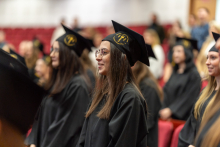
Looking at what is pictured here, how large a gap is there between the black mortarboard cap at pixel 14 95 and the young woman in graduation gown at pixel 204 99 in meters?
1.60

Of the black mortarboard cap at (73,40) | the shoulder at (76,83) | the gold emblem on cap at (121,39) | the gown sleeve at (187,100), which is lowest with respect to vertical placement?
the gown sleeve at (187,100)

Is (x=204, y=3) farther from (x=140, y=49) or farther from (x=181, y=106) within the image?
(x=140, y=49)

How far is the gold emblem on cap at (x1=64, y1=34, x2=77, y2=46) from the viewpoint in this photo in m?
3.33

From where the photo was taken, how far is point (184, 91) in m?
4.84

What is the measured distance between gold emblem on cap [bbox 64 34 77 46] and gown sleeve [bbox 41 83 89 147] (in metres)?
0.53

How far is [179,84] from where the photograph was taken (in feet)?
16.1

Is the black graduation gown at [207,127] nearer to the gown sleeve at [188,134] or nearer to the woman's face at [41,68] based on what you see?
the gown sleeve at [188,134]

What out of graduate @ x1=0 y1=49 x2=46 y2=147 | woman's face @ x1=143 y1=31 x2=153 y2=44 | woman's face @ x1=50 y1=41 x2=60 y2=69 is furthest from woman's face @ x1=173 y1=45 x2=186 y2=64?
graduate @ x1=0 y1=49 x2=46 y2=147

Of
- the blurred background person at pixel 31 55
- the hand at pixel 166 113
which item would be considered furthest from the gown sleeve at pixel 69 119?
the blurred background person at pixel 31 55

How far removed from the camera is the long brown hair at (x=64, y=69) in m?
3.21

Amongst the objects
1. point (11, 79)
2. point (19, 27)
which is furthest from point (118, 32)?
point (19, 27)

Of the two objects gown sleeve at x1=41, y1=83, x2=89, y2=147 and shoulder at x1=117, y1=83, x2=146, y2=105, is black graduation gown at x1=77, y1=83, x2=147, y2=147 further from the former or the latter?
gown sleeve at x1=41, y1=83, x2=89, y2=147

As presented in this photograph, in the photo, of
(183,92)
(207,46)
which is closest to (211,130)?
(183,92)

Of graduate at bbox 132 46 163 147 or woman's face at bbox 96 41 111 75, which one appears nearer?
woman's face at bbox 96 41 111 75
